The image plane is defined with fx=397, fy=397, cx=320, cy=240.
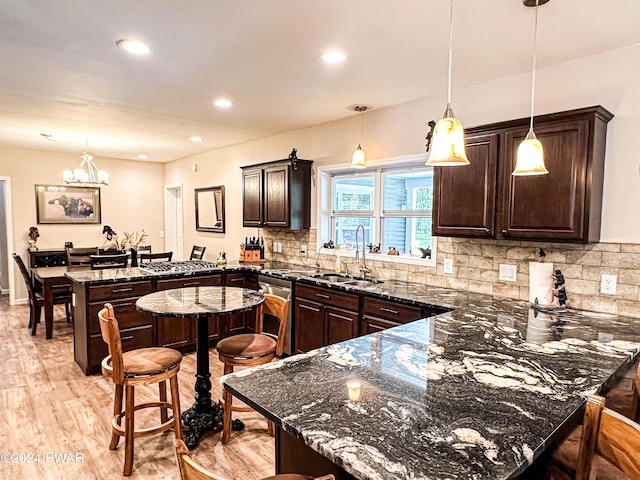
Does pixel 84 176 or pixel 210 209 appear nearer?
pixel 84 176

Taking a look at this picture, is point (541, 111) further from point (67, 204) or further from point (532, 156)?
point (67, 204)

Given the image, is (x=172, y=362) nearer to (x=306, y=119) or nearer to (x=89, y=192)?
(x=306, y=119)

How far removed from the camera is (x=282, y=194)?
461 centimetres

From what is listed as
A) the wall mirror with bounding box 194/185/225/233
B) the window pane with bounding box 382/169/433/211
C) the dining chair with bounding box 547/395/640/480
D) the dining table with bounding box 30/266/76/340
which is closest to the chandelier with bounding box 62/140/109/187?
the dining table with bounding box 30/266/76/340

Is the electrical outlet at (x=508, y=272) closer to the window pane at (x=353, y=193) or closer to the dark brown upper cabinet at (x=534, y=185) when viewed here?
the dark brown upper cabinet at (x=534, y=185)

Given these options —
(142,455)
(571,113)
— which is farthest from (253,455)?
(571,113)

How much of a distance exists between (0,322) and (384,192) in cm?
547

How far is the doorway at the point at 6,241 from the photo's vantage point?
6422mm

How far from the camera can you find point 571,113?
7.84 ft

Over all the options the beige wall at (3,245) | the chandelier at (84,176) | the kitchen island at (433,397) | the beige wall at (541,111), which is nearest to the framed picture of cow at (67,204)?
the chandelier at (84,176)

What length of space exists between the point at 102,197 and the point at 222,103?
15.6 ft

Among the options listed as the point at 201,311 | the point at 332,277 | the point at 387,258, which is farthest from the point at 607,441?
the point at 332,277

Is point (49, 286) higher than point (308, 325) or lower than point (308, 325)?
higher

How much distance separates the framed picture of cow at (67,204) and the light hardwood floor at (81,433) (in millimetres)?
3418
